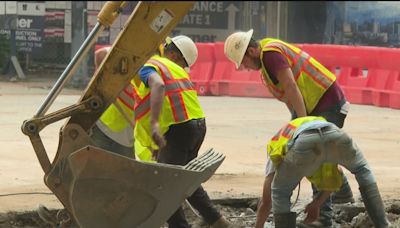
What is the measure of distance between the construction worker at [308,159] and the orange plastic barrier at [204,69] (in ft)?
40.0

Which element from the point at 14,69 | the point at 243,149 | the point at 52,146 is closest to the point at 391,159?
the point at 243,149

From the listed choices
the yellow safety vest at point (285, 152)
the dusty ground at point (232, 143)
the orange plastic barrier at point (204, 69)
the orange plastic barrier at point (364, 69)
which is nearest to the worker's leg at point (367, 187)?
the yellow safety vest at point (285, 152)

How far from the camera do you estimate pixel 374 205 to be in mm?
5914

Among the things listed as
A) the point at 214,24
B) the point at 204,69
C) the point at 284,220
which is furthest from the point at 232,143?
the point at 214,24

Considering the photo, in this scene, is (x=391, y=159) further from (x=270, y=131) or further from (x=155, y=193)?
(x=155, y=193)

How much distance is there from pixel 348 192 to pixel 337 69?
10.0 metres

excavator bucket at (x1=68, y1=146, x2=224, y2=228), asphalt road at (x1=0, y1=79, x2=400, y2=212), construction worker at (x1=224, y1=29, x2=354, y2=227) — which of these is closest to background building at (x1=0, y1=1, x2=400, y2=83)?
asphalt road at (x1=0, y1=79, x2=400, y2=212)

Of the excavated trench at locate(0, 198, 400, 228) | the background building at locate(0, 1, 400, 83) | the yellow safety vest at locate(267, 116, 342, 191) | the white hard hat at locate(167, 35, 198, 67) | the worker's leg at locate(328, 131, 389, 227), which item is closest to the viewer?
the yellow safety vest at locate(267, 116, 342, 191)

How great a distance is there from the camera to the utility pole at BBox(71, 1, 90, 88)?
1923 centimetres

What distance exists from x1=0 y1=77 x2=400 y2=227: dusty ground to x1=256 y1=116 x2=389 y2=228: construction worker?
1927 mm

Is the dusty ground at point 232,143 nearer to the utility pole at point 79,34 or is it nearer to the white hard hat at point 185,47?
the utility pole at point 79,34

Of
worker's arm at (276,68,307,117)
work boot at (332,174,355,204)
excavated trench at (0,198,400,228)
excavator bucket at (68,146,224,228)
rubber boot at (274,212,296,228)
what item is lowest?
excavated trench at (0,198,400,228)

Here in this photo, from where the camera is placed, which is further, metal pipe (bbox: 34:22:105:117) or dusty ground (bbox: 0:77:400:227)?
dusty ground (bbox: 0:77:400:227)

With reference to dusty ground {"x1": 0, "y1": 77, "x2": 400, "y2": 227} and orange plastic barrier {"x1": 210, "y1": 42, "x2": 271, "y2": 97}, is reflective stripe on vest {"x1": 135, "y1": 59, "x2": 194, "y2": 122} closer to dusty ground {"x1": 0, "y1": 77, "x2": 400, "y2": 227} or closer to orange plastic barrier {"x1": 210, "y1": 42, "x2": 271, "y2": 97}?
dusty ground {"x1": 0, "y1": 77, "x2": 400, "y2": 227}
